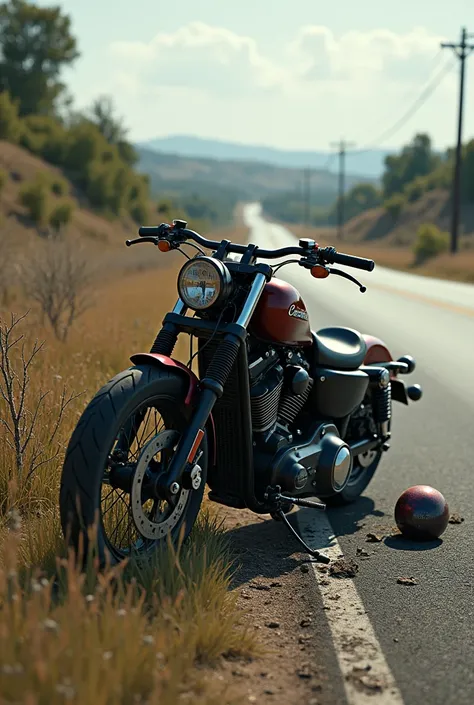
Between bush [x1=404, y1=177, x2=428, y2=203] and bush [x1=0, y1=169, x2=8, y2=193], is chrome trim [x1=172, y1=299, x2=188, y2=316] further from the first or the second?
bush [x1=404, y1=177, x2=428, y2=203]

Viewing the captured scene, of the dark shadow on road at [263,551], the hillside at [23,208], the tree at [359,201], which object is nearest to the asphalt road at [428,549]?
the dark shadow on road at [263,551]

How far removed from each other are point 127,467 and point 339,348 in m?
2.06

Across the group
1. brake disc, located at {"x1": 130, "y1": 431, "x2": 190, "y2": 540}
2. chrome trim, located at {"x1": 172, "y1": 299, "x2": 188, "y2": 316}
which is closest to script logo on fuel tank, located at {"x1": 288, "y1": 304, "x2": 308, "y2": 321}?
chrome trim, located at {"x1": 172, "y1": 299, "x2": 188, "y2": 316}

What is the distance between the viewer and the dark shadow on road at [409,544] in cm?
512

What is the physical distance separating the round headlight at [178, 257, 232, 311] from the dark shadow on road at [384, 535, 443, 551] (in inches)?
69.4

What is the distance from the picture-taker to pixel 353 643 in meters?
3.79

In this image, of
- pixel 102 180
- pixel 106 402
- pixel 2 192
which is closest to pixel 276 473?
pixel 106 402

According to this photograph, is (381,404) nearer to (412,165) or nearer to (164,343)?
(164,343)

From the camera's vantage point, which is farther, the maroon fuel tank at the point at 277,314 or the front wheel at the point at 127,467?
the maroon fuel tank at the point at 277,314

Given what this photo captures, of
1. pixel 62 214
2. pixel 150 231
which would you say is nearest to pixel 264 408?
pixel 150 231

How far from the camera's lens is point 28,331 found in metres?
9.91

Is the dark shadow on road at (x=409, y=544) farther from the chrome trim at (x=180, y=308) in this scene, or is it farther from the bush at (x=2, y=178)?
the bush at (x=2, y=178)

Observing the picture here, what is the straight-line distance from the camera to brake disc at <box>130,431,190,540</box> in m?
4.09

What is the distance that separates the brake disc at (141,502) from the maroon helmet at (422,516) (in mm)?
1456
